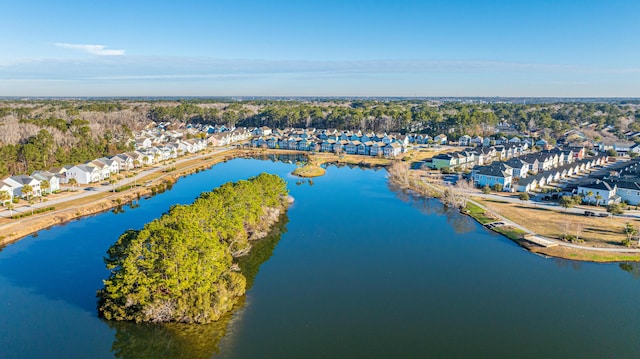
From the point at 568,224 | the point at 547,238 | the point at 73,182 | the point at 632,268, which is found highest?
the point at 73,182

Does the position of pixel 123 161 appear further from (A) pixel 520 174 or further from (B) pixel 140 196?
(A) pixel 520 174

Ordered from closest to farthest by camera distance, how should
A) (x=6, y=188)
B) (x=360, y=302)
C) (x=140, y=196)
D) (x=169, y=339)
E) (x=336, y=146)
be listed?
(x=169, y=339) < (x=360, y=302) < (x=6, y=188) < (x=140, y=196) < (x=336, y=146)

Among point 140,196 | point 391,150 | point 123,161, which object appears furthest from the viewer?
point 391,150

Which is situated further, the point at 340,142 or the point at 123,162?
the point at 340,142

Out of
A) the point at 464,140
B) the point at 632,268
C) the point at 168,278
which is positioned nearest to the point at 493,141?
the point at 464,140

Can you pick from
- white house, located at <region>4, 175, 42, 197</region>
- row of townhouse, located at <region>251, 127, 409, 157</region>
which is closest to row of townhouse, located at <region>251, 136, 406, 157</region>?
row of townhouse, located at <region>251, 127, 409, 157</region>

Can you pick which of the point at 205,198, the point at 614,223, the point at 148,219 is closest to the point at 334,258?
the point at 205,198

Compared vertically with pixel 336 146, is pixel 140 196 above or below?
below

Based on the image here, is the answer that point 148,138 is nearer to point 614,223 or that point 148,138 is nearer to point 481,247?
point 481,247
